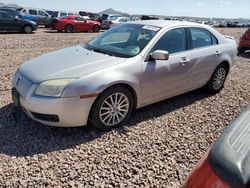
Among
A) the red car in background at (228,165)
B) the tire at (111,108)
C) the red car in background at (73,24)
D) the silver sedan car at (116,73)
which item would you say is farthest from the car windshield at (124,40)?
the red car in background at (73,24)

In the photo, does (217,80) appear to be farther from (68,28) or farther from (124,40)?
(68,28)

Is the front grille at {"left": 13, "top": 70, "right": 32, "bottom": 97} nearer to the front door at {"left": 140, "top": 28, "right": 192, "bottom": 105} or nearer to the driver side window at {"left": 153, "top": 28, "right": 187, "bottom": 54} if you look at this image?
the front door at {"left": 140, "top": 28, "right": 192, "bottom": 105}

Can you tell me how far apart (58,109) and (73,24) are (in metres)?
17.7

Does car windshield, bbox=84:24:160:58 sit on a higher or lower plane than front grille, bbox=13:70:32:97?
higher

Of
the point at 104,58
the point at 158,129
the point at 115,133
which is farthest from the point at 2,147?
the point at 158,129

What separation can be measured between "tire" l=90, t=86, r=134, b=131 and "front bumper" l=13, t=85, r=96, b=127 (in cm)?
14

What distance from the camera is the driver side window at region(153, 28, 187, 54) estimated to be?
438 cm

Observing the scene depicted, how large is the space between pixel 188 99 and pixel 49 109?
2.95m

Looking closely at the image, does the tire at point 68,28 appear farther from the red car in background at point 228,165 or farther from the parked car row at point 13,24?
the red car in background at point 228,165

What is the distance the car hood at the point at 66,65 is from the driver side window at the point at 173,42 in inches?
31.5

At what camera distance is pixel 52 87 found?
11.4 ft

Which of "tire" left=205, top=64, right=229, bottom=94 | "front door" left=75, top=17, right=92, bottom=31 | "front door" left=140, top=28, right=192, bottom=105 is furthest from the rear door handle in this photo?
"front door" left=75, top=17, right=92, bottom=31

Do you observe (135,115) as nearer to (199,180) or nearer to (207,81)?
(207,81)

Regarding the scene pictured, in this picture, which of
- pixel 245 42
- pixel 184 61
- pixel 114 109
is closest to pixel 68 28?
pixel 245 42
